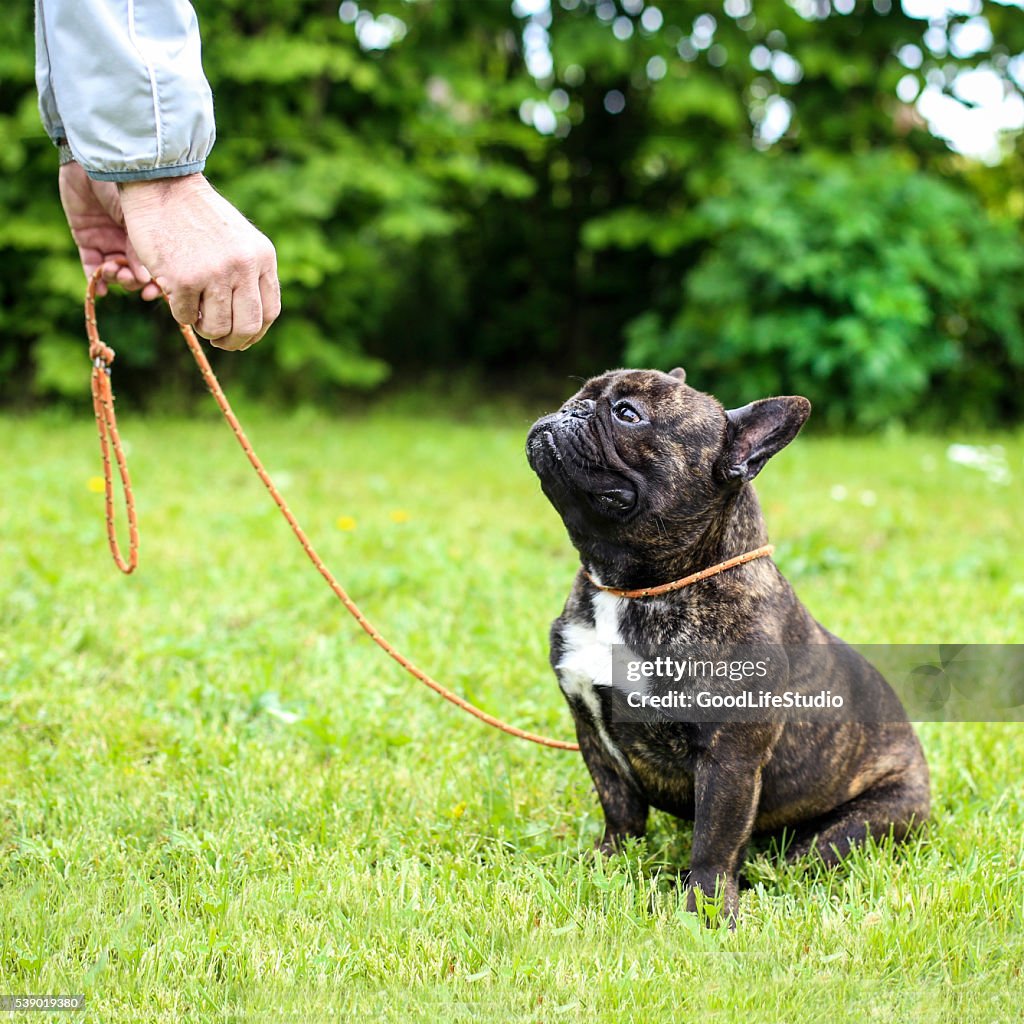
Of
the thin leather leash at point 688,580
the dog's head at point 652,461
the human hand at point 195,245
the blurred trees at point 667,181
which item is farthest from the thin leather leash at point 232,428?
the blurred trees at point 667,181

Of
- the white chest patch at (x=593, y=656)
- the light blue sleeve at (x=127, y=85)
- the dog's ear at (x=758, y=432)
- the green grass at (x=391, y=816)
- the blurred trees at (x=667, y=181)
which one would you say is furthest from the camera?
the blurred trees at (x=667, y=181)

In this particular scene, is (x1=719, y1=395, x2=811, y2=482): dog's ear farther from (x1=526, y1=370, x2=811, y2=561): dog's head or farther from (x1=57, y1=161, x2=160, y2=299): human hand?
(x1=57, y1=161, x2=160, y2=299): human hand

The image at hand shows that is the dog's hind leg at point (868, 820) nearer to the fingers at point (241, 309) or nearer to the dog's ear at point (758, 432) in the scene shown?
the dog's ear at point (758, 432)

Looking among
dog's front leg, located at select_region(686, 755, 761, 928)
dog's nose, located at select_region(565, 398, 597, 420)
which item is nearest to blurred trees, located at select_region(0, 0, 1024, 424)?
dog's nose, located at select_region(565, 398, 597, 420)

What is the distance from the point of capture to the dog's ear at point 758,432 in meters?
2.50

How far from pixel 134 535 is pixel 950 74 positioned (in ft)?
35.2

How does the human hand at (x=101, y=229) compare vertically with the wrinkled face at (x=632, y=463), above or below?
above

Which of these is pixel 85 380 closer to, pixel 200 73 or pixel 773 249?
pixel 773 249

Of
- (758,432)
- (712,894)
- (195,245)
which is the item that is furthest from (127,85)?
(712,894)

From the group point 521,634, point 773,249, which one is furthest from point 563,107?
point 521,634

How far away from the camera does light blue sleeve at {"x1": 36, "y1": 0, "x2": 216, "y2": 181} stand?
6.68 feet

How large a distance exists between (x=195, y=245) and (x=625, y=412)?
3.43 feet

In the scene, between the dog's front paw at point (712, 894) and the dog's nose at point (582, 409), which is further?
the dog's nose at point (582, 409)

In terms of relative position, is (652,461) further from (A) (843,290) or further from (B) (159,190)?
(A) (843,290)
